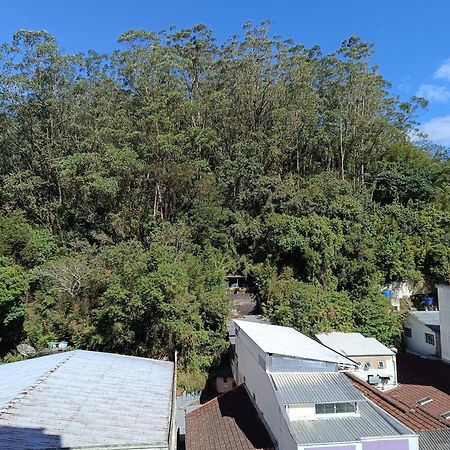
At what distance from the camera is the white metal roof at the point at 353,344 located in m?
12.4

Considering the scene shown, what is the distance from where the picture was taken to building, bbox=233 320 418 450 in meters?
7.22

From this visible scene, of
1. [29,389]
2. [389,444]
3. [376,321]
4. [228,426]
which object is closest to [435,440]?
[389,444]

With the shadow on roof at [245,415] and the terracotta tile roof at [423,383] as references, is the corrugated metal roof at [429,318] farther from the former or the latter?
the shadow on roof at [245,415]

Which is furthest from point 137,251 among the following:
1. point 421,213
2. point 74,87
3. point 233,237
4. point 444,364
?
point 421,213

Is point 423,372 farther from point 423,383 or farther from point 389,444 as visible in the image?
point 389,444

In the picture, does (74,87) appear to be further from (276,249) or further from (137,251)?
(276,249)

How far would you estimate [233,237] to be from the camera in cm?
1762

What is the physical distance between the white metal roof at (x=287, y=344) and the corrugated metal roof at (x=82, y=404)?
2.43 meters

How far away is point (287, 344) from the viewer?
1033 cm

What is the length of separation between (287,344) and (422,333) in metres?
7.27

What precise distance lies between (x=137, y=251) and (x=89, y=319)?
270 centimetres

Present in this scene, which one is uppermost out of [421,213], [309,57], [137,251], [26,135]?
[309,57]

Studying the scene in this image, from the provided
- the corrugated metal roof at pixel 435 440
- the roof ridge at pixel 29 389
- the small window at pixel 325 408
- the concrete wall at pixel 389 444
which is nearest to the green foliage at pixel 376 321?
the corrugated metal roof at pixel 435 440

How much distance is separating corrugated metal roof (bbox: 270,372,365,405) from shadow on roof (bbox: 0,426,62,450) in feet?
14.2
